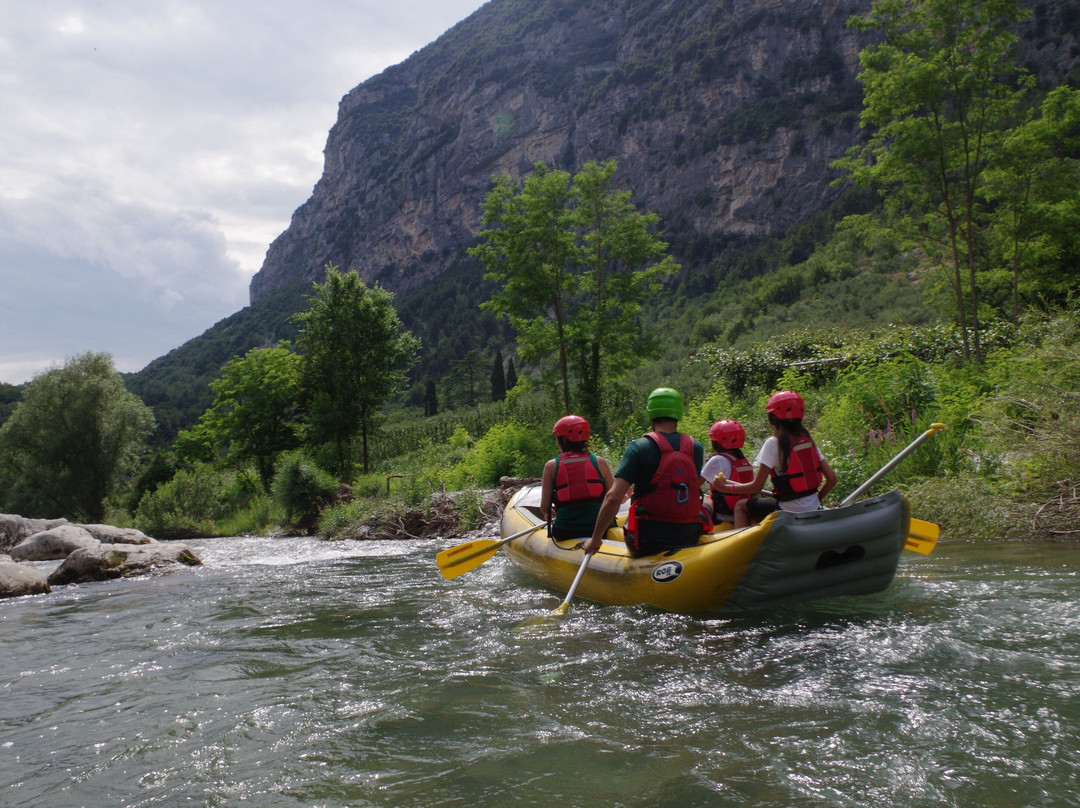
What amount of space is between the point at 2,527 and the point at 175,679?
46.9 feet

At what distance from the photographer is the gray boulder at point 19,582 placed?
784 centimetres

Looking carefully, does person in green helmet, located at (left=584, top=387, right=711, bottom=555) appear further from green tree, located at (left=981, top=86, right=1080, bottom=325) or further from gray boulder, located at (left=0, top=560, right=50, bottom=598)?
green tree, located at (left=981, top=86, right=1080, bottom=325)

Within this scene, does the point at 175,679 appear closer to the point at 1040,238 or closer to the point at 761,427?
the point at 761,427

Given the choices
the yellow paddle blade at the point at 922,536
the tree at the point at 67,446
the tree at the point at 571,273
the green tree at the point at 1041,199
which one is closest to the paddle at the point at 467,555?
the yellow paddle blade at the point at 922,536

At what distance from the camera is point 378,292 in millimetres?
21875

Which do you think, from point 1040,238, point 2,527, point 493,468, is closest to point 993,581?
point 493,468

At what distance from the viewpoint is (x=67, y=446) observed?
91.4 ft

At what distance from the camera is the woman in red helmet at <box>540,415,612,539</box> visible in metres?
5.87

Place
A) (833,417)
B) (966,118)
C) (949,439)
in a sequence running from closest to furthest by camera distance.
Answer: (949,439)
(833,417)
(966,118)

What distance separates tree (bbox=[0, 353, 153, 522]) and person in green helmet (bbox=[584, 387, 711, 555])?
28.9 m

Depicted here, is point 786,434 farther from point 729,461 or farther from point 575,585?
point 575,585

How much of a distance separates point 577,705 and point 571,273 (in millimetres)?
17210

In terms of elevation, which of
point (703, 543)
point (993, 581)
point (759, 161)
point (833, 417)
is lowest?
point (993, 581)

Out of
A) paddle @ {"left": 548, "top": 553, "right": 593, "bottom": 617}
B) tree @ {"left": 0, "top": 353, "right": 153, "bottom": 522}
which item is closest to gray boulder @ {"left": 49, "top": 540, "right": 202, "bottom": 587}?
paddle @ {"left": 548, "top": 553, "right": 593, "bottom": 617}
